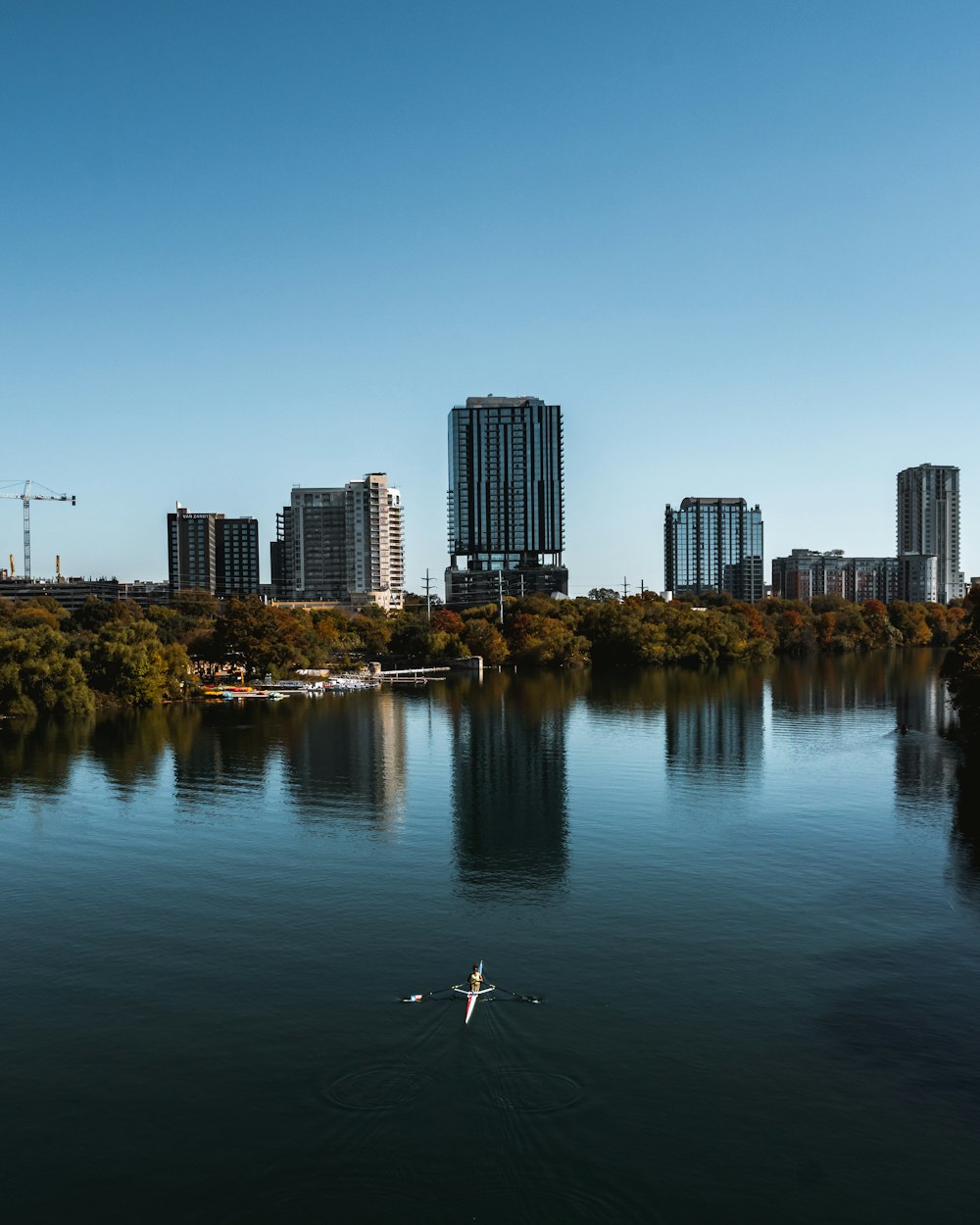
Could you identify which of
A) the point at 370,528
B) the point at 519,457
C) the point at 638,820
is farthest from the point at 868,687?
the point at 370,528

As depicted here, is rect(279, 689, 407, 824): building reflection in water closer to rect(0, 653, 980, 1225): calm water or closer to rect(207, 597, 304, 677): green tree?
rect(0, 653, 980, 1225): calm water

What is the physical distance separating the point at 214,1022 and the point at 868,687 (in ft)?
237

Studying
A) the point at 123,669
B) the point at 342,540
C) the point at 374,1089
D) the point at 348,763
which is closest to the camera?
the point at 374,1089

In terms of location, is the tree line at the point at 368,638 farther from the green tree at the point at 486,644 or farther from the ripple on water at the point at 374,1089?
the ripple on water at the point at 374,1089

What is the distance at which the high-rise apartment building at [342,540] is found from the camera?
628ft

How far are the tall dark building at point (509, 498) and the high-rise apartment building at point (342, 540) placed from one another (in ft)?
64.6

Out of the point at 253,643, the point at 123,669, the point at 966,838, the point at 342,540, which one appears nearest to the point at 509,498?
the point at 342,540


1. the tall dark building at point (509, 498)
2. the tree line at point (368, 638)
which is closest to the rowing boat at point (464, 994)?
the tree line at point (368, 638)

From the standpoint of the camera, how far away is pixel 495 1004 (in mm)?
19000

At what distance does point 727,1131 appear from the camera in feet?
49.4

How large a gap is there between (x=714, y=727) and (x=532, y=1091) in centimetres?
4491

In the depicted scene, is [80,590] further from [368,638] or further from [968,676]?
[968,676]

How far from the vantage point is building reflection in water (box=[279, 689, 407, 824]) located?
37906mm

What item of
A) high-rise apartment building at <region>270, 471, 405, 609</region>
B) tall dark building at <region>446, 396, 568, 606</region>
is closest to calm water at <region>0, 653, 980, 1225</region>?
tall dark building at <region>446, 396, 568, 606</region>
